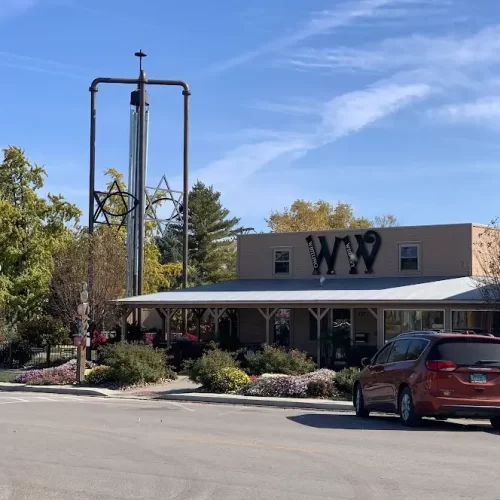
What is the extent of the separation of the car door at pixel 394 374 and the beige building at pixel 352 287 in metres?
12.3

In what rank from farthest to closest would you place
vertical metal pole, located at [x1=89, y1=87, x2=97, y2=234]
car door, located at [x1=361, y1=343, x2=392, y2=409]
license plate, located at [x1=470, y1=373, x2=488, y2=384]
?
vertical metal pole, located at [x1=89, y1=87, x2=97, y2=234], car door, located at [x1=361, y1=343, x2=392, y2=409], license plate, located at [x1=470, y1=373, x2=488, y2=384]

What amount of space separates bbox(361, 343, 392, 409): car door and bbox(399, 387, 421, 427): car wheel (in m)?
0.90

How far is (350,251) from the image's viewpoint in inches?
1457

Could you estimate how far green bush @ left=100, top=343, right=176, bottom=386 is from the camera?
87.2 ft

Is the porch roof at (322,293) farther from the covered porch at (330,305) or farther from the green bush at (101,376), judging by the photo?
the green bush at (101,376)

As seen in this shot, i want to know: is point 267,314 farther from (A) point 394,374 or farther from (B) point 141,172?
(A) point 394,374

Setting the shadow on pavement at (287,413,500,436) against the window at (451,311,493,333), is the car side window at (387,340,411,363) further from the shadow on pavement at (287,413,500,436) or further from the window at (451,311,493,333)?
the window at (451,311,493,333)

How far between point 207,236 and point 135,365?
5165 centimetres

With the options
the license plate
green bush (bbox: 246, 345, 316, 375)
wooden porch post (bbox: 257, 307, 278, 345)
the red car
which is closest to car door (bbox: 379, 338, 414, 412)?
the red car

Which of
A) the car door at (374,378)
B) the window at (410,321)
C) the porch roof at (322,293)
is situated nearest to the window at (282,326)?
the porch roof at (322,293)

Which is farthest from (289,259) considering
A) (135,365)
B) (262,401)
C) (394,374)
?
(394,374)

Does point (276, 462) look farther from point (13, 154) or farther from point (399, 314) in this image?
point (13, 154)

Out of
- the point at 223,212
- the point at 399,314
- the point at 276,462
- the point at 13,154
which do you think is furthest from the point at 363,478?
the point at 223,212

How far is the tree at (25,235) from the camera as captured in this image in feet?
150
